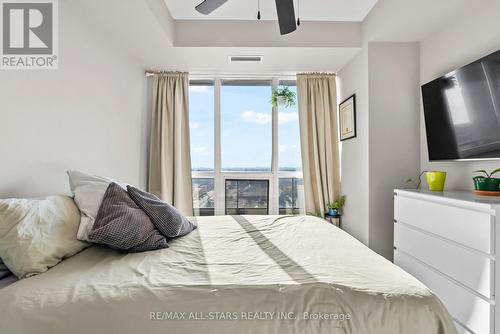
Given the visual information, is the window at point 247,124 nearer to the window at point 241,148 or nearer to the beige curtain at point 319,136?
the window at point 241,148

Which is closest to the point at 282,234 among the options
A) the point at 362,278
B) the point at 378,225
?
the point at 362,278

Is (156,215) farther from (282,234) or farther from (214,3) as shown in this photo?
(214,3)

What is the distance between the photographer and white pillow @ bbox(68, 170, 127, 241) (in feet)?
4.49

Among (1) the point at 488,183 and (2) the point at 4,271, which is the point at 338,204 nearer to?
(1) the point at 488,183

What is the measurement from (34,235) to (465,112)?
2.78m

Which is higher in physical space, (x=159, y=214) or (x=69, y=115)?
(x=69, y=115)

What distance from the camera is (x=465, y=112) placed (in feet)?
6.81

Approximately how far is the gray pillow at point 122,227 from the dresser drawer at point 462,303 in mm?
1757

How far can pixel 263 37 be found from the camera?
113 inches

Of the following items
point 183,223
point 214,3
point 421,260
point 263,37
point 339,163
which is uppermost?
point 263,37

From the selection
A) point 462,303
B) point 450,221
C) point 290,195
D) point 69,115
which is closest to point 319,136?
point 290,195

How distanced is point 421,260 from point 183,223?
1.74 meters

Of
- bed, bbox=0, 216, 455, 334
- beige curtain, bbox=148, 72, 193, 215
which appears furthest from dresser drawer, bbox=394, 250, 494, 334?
beige curtain, bbox=148, 72, 193, 215

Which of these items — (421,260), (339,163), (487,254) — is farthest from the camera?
(339,163)
